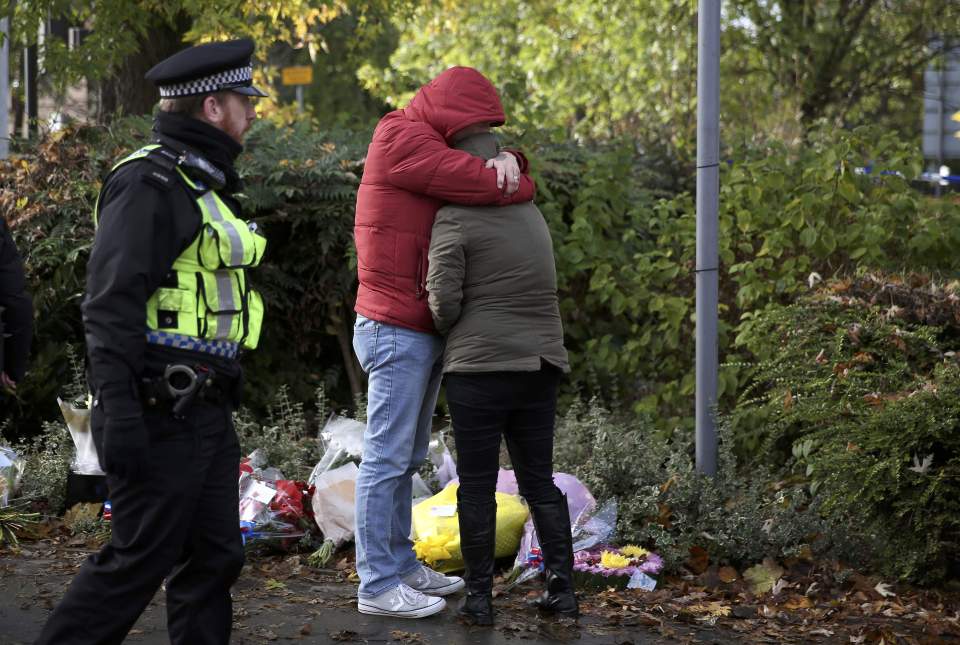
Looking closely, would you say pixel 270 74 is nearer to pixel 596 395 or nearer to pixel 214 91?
pixel 596 395

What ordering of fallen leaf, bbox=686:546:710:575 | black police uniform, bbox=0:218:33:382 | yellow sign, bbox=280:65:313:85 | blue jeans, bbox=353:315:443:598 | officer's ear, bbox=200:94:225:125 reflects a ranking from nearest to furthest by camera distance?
officer's ear, bbox=200:94:225:125, black police uniform, bbox=0:218:33:382, blue jeans, bbox=353:315:443:598, fallen leaf, bbox=686:546:710:575, yellow sign, bbox=280:65:313:85

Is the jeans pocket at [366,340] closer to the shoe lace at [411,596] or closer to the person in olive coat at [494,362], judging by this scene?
the person in olive coat at [494,362]

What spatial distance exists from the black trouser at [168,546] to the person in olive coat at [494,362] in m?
1.17

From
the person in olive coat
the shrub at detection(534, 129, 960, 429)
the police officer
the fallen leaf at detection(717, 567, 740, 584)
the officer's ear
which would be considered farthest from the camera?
the shrub at detection(534, 129, 960, 429)

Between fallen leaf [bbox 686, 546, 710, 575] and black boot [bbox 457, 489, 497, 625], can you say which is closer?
black boot [bbox 457, 489, 497, 625]

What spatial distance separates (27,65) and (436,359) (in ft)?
29.3

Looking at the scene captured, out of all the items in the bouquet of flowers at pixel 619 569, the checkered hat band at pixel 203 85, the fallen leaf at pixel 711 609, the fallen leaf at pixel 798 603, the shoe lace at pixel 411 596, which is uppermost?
the checkered hat band at pixel 203 85

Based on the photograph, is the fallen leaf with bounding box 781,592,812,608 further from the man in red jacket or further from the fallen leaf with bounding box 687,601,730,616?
the man in red jacket

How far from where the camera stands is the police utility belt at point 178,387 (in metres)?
3.28

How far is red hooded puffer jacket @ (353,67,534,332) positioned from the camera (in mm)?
4449

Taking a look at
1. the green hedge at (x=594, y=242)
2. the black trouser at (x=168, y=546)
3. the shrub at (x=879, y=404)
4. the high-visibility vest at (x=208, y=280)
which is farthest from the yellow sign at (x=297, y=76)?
the black trouser at (x=168, y=546)

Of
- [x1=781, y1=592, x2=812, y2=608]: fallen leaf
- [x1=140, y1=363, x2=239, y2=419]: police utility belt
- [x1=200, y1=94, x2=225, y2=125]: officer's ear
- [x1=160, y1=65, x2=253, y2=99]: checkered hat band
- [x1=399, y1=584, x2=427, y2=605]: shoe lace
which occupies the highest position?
[x1=160, y1=65, x2=253, y2=99]: checkered hat band

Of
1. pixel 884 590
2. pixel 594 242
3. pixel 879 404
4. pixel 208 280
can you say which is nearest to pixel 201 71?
pixel 208 280

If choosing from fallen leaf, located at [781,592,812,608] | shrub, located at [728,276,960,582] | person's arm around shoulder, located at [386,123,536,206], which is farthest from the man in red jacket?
shrub, located at [728,276,960,582]
